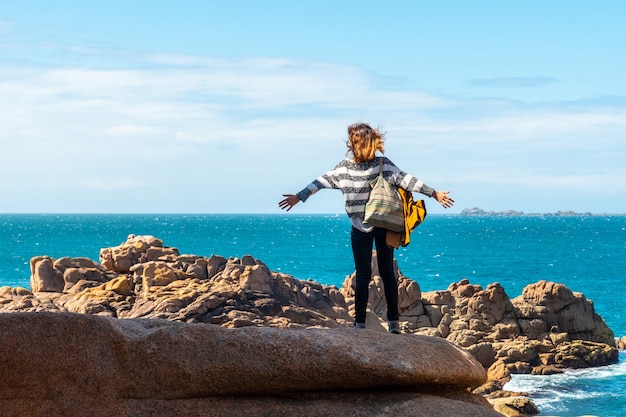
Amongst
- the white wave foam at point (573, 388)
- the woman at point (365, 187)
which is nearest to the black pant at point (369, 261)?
the woman at point (365, 187)

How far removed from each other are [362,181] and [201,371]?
3363 millimetres

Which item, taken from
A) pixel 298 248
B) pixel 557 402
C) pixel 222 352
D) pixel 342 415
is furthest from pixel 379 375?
pixel 298 248

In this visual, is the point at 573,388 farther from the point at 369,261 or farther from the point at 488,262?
the point at 488,262

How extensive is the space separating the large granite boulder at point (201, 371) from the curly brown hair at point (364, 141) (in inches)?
96.3

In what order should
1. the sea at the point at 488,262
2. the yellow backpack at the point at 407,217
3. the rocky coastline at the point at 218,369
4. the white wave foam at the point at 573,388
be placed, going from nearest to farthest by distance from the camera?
the rocky coastline at the point at 218,369 → the yellow backpack at the point at 407,217 → the white wave foam at the point at 573,388 → the sea at the point at 488,262

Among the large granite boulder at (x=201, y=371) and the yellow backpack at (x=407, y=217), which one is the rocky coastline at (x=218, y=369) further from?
the yellow backpack at (x=407, y=217)

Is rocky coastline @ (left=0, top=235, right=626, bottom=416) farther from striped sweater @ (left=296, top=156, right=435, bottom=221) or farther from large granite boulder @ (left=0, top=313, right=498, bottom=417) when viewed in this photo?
striped sweater @ (left=296, top=156, right=435, bottom=221)

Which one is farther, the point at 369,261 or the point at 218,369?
the point at 369,261

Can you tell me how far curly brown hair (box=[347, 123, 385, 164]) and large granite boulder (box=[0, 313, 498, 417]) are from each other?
96.3 inches

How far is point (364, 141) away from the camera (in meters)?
11.8

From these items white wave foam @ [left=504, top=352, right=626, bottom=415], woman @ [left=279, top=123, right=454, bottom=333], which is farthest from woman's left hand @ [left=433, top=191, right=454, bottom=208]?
white wave foam @ [left=504, top=352, right=626, bottom=415]

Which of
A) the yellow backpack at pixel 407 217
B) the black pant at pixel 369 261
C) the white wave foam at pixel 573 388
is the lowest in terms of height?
the white wave foam at pixel 573 388

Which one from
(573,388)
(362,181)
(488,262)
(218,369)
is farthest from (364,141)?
(488,262)

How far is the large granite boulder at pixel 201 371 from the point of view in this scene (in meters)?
10.2
